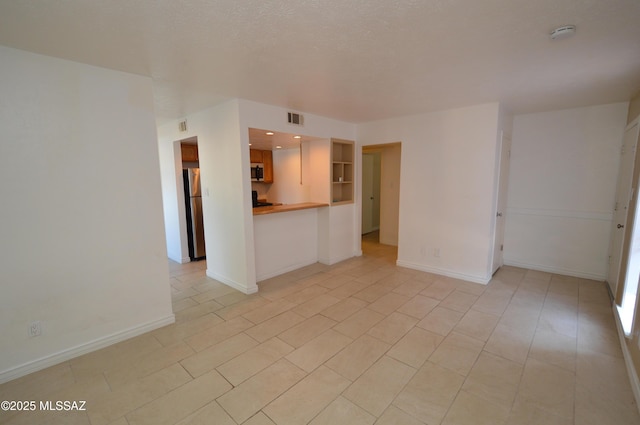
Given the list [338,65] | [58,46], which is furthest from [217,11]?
[58,46]

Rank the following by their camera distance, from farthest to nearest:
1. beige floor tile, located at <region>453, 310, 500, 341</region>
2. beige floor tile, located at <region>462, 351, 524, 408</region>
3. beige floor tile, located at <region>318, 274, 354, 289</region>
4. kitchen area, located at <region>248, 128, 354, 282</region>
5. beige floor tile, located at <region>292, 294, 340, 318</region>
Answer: kitchen area, located at <region>248, 128, 354, 282</region> < beige floor tile, located at <region>318, 274, 354, 289</region> < beige floor tile, located at <region>292, 294, 340, 318</region> < beige floor tile, located at <region>453, 310, 500, 341</region> < beige floor tile, located at <region>462, 351, 524, 408</region>

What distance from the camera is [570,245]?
4125 mm

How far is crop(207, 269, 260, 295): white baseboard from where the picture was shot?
3647mm

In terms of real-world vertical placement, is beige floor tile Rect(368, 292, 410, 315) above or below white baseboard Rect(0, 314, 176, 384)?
below

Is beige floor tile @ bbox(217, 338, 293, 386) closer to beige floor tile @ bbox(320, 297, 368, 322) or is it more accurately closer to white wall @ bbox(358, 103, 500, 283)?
beige floor tile @ bbox(320, 297, 368, 322)

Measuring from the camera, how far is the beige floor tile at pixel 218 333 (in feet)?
8.40

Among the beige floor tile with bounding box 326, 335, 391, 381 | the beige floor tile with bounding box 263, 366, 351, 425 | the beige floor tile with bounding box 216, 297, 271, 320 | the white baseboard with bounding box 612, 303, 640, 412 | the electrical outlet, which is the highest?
the electrical outlet

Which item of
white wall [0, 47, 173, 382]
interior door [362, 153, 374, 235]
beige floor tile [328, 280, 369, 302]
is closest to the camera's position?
white wall [0, 47, 173, 382]

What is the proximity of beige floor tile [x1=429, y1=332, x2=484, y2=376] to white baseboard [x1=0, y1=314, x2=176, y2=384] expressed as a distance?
2.70 meters

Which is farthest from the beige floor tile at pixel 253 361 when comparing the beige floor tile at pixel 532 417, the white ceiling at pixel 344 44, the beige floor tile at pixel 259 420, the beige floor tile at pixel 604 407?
the white ceiling at pixel 344 44

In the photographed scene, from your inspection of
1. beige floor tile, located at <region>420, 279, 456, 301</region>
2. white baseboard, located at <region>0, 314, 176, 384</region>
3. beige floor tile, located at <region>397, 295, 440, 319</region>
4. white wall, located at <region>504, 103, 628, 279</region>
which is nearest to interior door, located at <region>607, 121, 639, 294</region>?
white wall, located at <region>504, 103, 628, 279</region>

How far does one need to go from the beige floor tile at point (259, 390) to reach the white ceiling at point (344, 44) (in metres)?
2.49

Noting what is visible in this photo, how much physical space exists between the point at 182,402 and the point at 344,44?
2.77m

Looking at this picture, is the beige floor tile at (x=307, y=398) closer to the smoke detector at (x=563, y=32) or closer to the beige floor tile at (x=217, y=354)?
the beige floor tile at (x=217, y=354)
